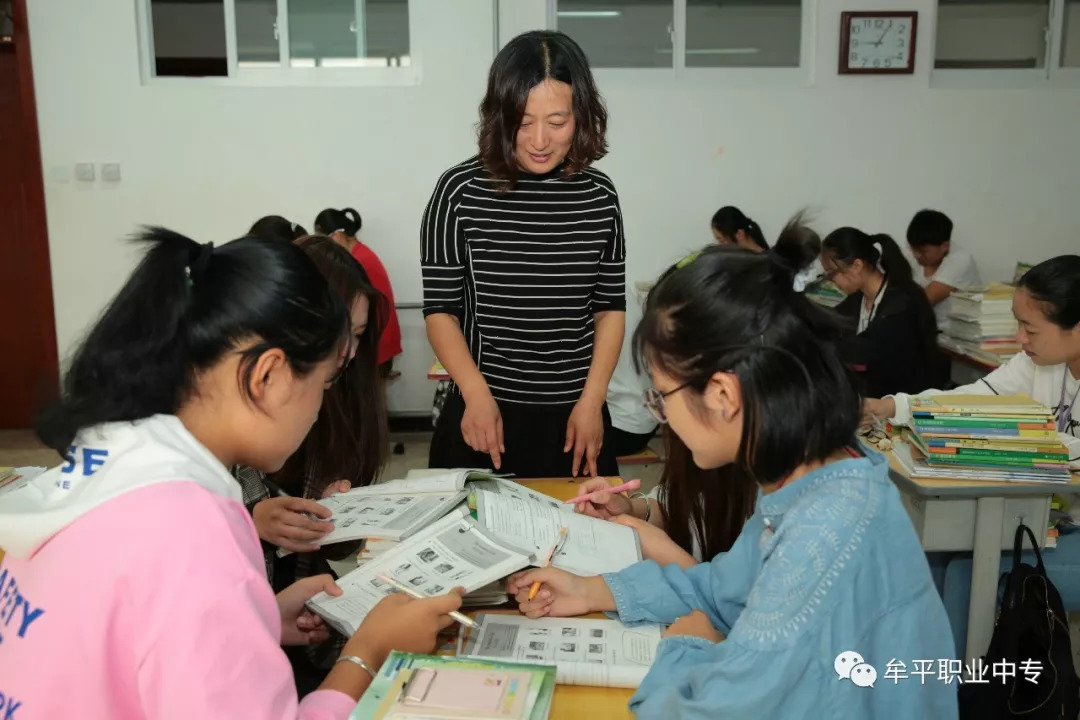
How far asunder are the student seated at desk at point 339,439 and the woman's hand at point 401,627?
44 centimetres

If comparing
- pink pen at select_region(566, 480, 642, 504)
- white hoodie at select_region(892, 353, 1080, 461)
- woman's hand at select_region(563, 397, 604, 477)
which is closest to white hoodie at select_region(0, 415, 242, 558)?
pink pen at select_region(566, 480, 642, 504)

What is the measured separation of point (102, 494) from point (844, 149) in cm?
454

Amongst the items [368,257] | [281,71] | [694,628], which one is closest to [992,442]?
[694,628]

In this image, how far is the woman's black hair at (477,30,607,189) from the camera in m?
1.64

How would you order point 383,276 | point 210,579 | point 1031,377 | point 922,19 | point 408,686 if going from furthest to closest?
1. point 922,19
2. point 383,276
3. point 1031,377
4. point 408,686
5. point 210,579

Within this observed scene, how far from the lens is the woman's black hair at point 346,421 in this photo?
168 cm

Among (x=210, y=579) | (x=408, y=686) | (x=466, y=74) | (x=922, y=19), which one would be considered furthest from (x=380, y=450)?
(x=922, y=19)

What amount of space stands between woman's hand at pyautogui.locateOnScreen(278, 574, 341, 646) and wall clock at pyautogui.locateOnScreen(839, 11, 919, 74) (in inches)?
167

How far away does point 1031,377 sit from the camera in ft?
7.99

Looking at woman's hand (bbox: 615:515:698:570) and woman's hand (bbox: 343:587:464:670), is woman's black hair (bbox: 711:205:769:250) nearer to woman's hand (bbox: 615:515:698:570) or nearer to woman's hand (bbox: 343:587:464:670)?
woman's hand (bbox: 615:515:698:570)

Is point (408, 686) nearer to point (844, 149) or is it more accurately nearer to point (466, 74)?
point (466, 74)

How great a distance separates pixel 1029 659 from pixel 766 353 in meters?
1.25

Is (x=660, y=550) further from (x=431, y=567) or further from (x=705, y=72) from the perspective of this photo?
(x=705, y=72)

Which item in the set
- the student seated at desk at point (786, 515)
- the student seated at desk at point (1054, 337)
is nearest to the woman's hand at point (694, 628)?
the student seated at desk at point (786, 515)
